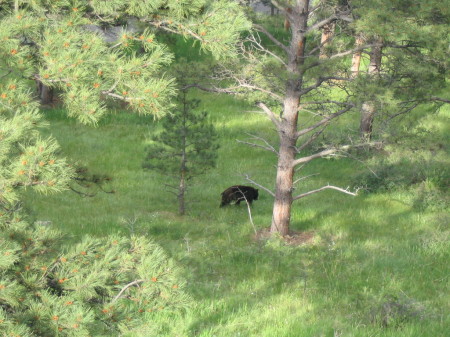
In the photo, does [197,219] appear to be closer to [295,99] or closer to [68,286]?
[295,99]

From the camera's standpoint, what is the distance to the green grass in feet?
25.7

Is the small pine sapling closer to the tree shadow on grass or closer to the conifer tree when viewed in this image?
the tree shadow on grass

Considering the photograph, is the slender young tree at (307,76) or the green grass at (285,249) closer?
the green grass at (285,249)

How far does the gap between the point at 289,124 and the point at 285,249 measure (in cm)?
246

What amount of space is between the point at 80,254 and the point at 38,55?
1.66 m

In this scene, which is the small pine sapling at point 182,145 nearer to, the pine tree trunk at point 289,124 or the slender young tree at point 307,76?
the slender young tree at point 307,76

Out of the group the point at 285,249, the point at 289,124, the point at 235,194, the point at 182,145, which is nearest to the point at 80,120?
the point at 285,249

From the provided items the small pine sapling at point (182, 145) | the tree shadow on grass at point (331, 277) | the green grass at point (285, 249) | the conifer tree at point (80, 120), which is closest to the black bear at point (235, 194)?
the green grass at point (285, 249)

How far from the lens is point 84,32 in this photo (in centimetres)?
497

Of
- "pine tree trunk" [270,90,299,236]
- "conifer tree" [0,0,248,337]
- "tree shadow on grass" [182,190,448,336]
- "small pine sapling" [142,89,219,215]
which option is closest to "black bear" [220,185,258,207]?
"small pine sapling" [142,89,219,215]

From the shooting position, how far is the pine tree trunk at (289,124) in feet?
38.7

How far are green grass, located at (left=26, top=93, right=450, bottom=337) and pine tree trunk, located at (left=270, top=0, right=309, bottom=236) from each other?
2.59 ft

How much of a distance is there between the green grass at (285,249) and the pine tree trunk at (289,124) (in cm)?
79

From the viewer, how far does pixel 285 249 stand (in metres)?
11.1
